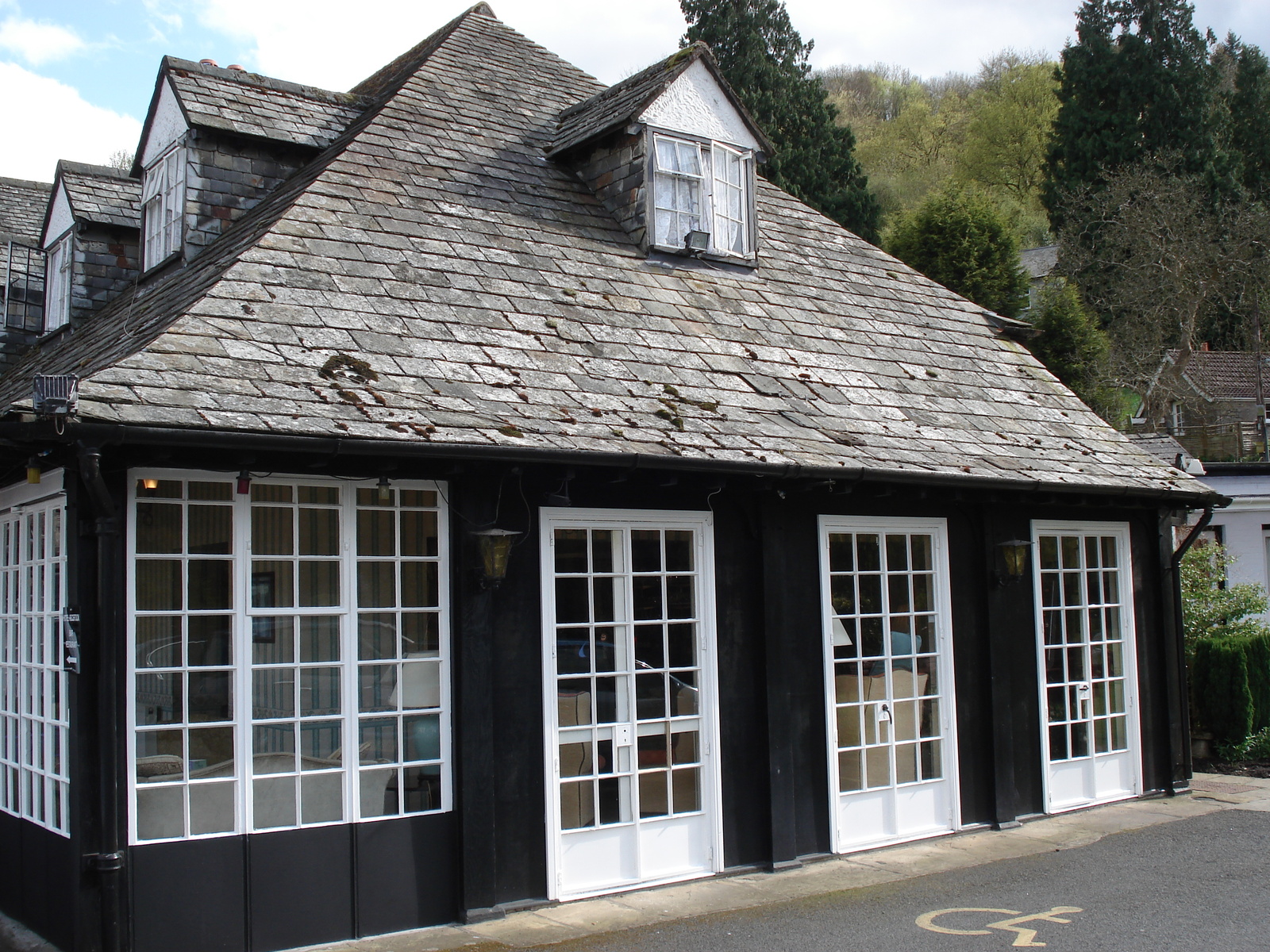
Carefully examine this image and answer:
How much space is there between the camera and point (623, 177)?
1066 cm

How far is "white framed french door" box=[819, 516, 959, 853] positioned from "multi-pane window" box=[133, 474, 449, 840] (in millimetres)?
3382

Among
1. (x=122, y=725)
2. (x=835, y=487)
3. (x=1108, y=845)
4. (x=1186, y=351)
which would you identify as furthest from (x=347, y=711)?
(x=1186, y=351)

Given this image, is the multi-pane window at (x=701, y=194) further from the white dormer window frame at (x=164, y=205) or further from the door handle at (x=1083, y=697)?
the door handle at (x=1083, y=697)

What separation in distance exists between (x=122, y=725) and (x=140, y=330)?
3116 mm

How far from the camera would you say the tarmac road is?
6.48 meters

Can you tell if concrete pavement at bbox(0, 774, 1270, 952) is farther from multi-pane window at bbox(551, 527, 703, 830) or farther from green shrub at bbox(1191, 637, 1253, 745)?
green shrub at bbox(1191, 637, 1253, 745)

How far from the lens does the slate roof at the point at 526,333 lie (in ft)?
22.5

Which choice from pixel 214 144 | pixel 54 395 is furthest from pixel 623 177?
pixel 54 395

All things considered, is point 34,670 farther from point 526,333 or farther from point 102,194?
point 102,194

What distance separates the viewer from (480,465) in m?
7.14

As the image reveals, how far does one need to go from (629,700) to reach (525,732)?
849mm

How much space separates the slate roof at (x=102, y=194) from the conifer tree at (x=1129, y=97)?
31.2 metres

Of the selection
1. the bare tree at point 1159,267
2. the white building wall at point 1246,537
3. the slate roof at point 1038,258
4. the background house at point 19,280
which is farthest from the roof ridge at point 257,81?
the slate roof at point 1038,258

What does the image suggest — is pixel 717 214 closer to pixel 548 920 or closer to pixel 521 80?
pixel 521 80
